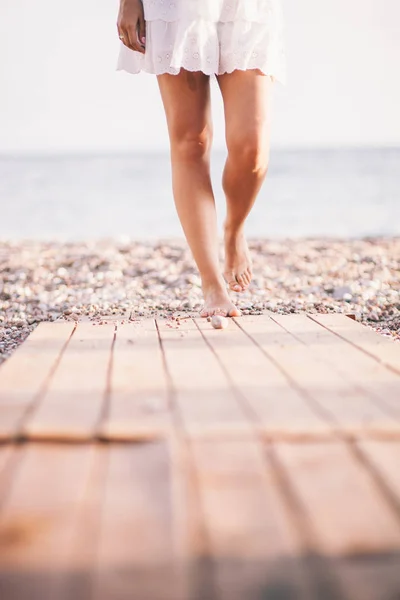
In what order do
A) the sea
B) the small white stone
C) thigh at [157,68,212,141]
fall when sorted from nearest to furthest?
the small white stone → thigh at [157,68,212,141] → the sea

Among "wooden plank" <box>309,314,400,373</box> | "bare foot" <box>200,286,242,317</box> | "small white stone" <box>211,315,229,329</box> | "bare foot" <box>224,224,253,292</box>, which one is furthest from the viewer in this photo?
"bare foot" <box>224,224,253,292</box>

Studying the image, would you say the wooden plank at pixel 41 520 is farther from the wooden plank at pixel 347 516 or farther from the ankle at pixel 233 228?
the ankle at pixel 233 228

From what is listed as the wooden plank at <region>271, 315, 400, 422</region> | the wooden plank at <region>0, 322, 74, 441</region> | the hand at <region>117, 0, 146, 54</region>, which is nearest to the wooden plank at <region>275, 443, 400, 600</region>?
the wooden plank at <region>271, 315, 400, 422</region>

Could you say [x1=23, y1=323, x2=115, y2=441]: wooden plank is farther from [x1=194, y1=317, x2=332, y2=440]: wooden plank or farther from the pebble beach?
the pebble beach

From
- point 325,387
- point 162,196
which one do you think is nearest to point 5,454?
point 325,387

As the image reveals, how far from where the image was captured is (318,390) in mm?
1437

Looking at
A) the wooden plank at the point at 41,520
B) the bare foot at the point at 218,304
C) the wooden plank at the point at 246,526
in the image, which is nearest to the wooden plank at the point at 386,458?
the wooden plank at the point at 246,526

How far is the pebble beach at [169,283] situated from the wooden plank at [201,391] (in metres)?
0.57

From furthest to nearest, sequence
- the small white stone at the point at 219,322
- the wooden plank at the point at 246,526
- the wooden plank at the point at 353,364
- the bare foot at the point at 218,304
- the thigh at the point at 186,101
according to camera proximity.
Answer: the bare foot at the point at 218,304 → the thigh at the point at 186,101 → the small white stone at the point at 219,322 → the wooden plank at the point at 353,364 → the wooden plank at the point at 246,526

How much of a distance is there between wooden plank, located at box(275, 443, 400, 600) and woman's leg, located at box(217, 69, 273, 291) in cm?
138

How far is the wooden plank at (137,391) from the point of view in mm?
1176

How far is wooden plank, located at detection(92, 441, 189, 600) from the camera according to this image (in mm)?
735

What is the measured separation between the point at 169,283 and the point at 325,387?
2407 millimetres

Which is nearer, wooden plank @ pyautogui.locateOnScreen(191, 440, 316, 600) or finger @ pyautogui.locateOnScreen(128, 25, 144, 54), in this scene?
wooden plank @ pyautogui.locateOnScreen(191, 440, 316, 600)
